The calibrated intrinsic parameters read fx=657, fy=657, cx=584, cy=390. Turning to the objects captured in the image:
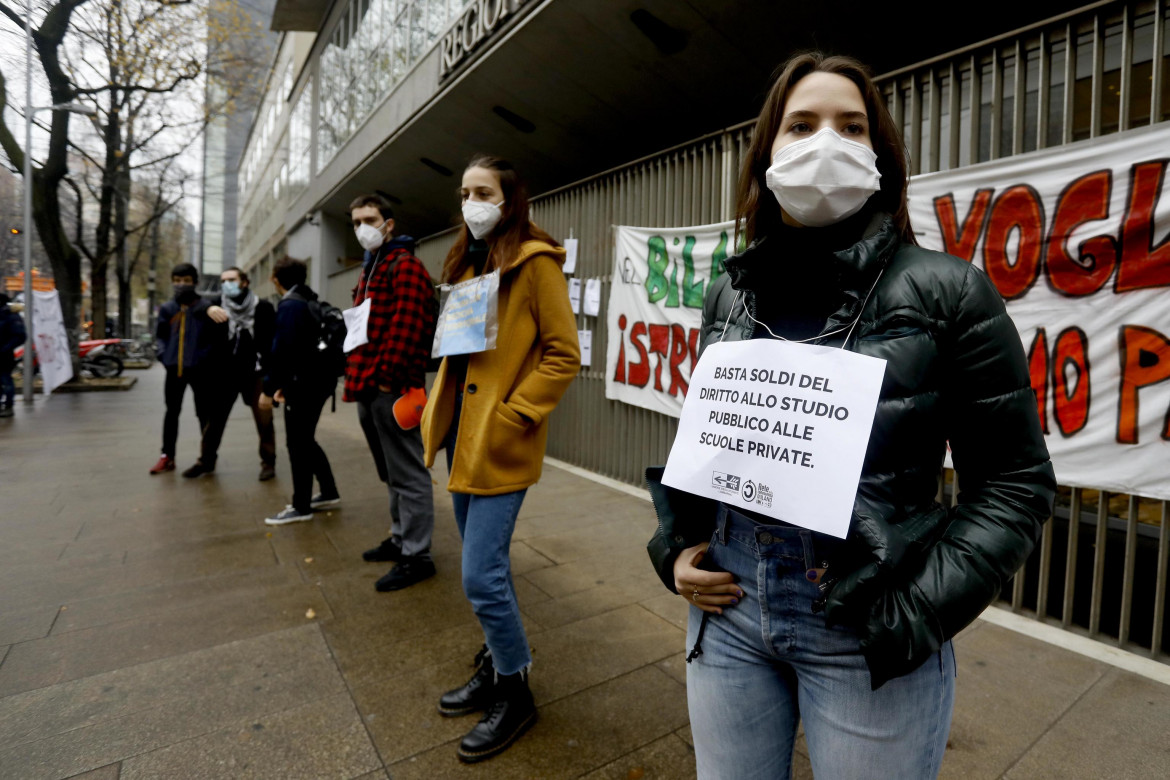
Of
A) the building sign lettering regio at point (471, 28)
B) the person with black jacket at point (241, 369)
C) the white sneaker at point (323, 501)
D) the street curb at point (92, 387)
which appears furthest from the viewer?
the street curb at point (92, 387)

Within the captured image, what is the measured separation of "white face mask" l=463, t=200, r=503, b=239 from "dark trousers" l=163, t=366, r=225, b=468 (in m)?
4.96

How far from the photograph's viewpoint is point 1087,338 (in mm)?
3145

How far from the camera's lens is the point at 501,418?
224cm

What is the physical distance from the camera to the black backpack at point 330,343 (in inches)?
184

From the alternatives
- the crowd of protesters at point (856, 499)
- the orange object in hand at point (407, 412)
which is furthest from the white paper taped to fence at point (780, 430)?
the orange object in hand at point (407, 412)

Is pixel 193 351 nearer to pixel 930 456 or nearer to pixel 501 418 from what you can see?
pixel 501 418

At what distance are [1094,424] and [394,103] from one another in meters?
13.2

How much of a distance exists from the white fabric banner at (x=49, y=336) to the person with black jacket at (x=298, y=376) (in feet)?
35.5

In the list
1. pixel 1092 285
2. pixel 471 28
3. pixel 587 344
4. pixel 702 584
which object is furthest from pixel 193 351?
pixel 1092 285

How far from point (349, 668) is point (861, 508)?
8.18 ft

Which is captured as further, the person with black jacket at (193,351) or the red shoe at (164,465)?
the red shoe at (164,465)

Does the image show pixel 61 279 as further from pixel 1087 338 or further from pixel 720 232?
pixel 1087 338

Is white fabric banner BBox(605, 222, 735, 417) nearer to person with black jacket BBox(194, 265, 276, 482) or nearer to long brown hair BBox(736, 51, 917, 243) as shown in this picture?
person with black jacket BBox(194, 265, 276, 482)

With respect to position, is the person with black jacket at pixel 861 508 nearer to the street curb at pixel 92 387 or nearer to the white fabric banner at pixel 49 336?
the white fabric banner at pixel 49 336
